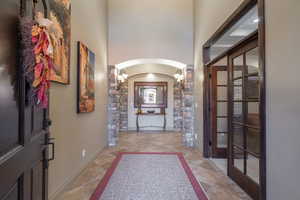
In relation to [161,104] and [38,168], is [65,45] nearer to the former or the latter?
[38,168]

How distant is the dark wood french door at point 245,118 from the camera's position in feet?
8.24

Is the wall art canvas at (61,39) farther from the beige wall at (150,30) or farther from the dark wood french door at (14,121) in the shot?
the beige wall at (150,30)

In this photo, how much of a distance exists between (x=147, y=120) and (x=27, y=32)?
7508 millimetres

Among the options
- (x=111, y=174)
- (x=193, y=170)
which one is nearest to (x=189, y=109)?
(x=193, y=170)

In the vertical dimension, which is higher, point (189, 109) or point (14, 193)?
point (189, 109)

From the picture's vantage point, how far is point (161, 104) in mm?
8438

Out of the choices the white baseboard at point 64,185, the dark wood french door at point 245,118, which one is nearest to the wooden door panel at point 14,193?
the white baseboard at point 64,185

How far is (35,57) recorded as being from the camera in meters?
1.11

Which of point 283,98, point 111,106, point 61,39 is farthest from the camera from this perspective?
point 111,106

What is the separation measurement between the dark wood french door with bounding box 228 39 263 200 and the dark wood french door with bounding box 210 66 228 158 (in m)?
1.09

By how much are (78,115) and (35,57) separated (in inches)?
88.1

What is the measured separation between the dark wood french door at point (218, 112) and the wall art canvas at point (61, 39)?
9.79 feet

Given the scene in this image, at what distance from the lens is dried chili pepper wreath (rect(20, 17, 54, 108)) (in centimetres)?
104

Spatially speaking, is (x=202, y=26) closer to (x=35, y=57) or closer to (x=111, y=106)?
(x=111, y=106)
